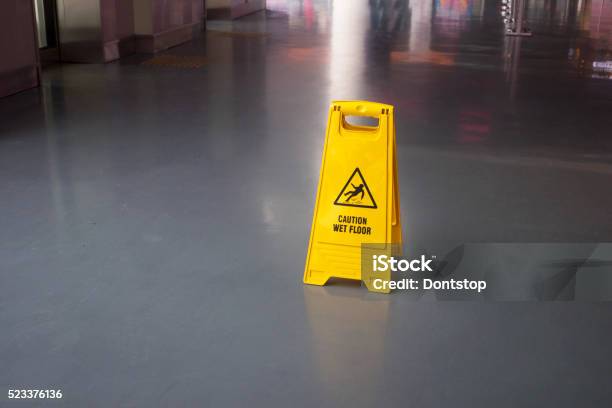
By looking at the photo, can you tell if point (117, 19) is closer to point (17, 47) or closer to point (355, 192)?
A: point (17, 47)

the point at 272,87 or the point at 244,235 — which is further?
the point at 272,87

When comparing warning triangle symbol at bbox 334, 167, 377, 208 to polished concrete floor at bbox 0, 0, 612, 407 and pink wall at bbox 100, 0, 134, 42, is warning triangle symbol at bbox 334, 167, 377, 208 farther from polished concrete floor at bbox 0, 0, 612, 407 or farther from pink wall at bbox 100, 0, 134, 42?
pink wall at bbox 100, 0, 134, 42

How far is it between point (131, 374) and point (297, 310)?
0.91m

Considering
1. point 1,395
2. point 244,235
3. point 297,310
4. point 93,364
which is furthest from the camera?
point 244,235

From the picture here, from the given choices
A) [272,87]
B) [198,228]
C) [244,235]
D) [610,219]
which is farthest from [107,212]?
[272,87]

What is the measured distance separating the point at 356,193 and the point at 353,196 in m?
0.02

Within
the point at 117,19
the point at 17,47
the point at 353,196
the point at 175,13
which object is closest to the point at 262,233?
the point at 353,196

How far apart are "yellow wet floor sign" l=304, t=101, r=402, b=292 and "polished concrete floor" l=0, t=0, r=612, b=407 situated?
0.54 feet

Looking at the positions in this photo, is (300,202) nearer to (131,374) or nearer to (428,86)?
(131,374)

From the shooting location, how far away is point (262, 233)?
464 centimetres

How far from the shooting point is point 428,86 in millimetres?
9773

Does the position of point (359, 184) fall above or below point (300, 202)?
above

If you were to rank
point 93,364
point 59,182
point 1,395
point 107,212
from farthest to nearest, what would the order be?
point 59,182 → point 107,212 → point 93,364 → point 1,395

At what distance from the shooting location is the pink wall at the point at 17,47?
8.48 metres
